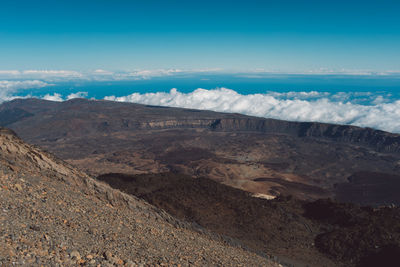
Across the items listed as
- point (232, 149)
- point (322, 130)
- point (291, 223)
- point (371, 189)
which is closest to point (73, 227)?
point (291, 223)

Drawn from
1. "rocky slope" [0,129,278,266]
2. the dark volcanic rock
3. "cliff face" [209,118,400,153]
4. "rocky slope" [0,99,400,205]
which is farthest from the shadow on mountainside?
"cliff face" [209,118,400,153]

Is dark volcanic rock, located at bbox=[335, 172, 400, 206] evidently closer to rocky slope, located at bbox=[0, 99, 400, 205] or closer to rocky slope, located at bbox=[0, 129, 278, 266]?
rocky slope, located at bbox=[0, 99, 400, 205]

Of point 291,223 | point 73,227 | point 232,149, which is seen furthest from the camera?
point 232,149

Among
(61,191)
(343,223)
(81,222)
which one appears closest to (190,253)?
(81,222)

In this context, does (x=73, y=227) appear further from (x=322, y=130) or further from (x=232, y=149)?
(x=322, y=130)

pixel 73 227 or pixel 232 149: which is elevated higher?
pixel 73 227

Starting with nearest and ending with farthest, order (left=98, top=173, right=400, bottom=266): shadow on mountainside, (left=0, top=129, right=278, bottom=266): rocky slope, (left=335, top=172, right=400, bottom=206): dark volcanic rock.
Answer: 1. (left=0, top=129, right=278, bottom=266): rocky slope
2. (left=98, top=173, right=400, bottom=266): shadow on mountainside
3. (left=335, top=172, right=400, bottom=206): dark volcanic rock

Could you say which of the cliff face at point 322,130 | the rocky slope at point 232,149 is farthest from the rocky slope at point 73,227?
the cliff face at point 322,130
